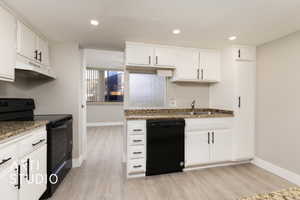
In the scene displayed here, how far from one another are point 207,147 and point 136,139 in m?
1.24

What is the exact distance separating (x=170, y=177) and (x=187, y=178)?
0.26m

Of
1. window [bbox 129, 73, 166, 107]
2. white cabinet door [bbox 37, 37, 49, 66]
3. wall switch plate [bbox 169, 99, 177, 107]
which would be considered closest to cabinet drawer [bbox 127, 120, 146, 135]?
window [bbox 129, 73, 166, 107]

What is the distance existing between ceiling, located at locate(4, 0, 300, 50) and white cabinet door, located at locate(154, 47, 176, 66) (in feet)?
0.53

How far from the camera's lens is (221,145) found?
8.30 feet

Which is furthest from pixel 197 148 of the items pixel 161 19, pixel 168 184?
pixel 161 19

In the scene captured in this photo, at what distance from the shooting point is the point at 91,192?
6.05 ft

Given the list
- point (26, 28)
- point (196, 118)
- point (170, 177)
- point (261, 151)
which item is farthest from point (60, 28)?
point (261, 151)

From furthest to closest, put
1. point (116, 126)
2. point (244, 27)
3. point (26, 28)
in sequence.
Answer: point (116, 126)
point (244, 27)
point (26, 28)

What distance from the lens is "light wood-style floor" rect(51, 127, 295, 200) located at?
5.85 feet

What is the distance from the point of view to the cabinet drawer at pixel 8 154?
1.06 meters

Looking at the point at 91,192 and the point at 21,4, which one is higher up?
the point at 21,4

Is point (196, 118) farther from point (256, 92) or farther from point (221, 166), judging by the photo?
point (256, 92)

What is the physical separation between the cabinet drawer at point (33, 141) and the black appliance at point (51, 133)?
0.10 metres

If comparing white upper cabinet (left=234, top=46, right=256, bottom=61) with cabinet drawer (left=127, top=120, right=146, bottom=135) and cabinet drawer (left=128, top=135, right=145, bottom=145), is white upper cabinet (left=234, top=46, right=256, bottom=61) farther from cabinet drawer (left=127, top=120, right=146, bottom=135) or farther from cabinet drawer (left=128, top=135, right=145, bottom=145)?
cabinet drawer (left=128, top=135, right=145, bottom=145)
